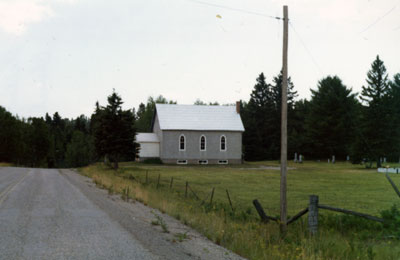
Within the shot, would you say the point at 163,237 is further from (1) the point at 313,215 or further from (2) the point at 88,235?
(1) the point at 313,215

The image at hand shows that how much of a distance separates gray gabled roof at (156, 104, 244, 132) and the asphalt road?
40.0 metres

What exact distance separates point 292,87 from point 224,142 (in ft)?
138

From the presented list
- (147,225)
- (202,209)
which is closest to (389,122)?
(202,209)

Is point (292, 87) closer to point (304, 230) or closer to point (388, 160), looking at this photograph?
point (388, 160)

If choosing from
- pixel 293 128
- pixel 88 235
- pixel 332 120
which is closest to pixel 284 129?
pixel 88 235

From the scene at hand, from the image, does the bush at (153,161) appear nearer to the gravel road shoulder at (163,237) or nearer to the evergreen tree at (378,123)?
the evergreen tree at (378,123)

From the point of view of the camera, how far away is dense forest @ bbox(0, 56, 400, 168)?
42.2 meters

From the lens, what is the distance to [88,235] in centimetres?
983

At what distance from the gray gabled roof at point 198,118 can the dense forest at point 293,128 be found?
8507mm

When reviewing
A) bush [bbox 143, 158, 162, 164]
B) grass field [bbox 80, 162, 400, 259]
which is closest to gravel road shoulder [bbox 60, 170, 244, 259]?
grass field [bbox 80, 162, 400, 259]

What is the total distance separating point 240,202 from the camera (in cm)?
1984

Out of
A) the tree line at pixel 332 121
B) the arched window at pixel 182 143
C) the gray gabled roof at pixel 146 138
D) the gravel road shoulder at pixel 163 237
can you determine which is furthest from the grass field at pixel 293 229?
the gray gabled roof at pixel 146 138

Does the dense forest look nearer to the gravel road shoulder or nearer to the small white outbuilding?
the small white outbuilding

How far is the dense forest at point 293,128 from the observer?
4219cm
